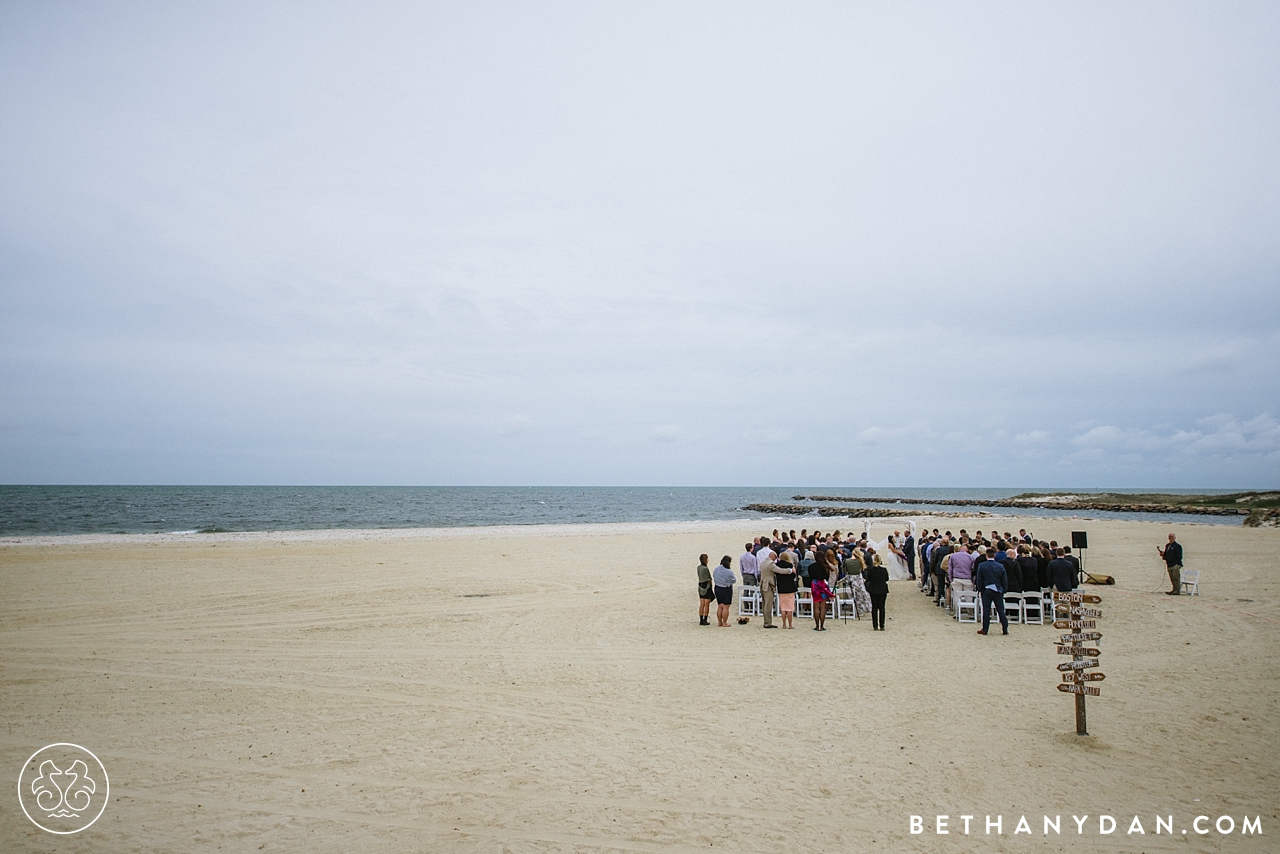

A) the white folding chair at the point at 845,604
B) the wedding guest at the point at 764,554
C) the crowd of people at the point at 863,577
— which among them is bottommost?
the white folding chair at the point at 845,604

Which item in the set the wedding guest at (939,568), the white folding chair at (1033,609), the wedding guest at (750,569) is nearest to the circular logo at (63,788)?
the wedding guest at (750,569)

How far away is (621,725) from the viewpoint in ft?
25.7

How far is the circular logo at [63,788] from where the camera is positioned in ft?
19.3

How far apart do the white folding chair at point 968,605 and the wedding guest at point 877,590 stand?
184cm

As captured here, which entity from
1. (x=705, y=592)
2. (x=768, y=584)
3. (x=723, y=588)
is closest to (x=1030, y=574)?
(x=768, y=584)

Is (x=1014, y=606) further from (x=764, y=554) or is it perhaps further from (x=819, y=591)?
(x=764, y=554)

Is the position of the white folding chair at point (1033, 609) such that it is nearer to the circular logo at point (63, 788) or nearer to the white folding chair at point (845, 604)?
the white folding chair at point (845, 604)

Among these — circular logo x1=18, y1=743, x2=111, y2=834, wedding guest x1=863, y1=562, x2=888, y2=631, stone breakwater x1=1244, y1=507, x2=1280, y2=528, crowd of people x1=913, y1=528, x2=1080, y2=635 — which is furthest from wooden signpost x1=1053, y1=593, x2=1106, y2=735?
stone breakwater x1=1244, y1=507, x2=1280, y2=528

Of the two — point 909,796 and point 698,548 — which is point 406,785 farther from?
point 698,548

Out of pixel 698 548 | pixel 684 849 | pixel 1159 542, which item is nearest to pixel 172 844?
pixel 684 849

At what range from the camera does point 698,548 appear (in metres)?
29.9

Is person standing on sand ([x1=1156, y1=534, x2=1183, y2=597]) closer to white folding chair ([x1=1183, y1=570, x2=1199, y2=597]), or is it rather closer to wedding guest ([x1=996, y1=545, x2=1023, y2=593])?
white folding chair ([x1=1183, y1=570, x2=1199, y2=597])

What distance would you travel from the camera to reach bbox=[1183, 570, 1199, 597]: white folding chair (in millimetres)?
16027

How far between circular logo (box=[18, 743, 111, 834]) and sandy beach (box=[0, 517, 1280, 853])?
157mm
